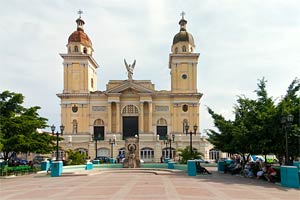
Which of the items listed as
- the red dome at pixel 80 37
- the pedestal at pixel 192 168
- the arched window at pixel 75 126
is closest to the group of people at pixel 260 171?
the pedestal at pixel 192 168

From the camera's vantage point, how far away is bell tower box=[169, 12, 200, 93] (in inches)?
2790

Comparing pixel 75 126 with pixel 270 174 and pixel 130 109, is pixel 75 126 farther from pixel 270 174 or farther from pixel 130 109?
pixel 270 174

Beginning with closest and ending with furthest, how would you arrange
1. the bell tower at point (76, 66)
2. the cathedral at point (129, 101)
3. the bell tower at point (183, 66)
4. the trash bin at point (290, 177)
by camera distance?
the trash bin at point (290, 177)
the cathedral at point (129, 101)
the bell tower at point (76, 66)
the bell tower at point (183, 66)

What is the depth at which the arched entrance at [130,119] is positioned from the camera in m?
69.4

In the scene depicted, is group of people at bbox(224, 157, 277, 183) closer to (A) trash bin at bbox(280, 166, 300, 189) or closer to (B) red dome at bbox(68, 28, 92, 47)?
(A) trash bin at bbox(280, 166, 300, 189)

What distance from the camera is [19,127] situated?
3002 centimetres

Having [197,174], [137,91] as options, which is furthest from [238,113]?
[137,91]

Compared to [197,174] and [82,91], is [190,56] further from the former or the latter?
[197,174]

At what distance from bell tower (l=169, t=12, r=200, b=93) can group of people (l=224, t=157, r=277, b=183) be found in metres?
42.0

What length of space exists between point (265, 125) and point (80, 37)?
5470 cm

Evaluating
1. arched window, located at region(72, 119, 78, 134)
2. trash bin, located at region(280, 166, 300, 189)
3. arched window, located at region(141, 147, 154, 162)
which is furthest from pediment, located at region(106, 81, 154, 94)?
trash bin, located at region(280, 166, 300, 189)

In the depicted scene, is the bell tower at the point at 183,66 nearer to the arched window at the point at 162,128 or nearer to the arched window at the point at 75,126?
the arched window at the point at 162,128

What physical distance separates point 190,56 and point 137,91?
1205cm

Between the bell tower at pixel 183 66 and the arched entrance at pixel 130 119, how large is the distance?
8228mm
